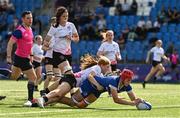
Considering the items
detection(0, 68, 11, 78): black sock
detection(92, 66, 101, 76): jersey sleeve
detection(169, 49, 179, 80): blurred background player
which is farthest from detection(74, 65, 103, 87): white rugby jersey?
detection(169, 49, 179, 80): blurred background player

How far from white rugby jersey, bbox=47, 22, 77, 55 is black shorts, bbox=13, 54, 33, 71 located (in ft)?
3.74

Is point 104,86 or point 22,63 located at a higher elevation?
point 22,63

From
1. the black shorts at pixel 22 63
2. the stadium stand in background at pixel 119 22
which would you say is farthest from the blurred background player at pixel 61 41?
the stadium stand in background at pixel 119 22

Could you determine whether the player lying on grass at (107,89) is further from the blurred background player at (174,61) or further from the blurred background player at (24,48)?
the blurred background player at (174,61)

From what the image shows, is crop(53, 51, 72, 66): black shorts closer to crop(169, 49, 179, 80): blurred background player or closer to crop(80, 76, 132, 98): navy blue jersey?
crop(80, 76, 132, 98): navy blue jersey

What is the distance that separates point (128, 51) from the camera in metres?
40.4

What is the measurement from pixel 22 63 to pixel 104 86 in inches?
114

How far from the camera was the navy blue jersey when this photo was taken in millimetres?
15891

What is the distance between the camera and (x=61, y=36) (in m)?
18.9

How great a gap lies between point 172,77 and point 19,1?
14.6 metres

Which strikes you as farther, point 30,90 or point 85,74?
point 30,90

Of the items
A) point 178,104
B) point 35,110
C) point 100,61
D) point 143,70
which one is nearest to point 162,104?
Result: point 178,104

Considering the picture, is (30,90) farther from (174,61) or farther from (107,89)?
(174,61)

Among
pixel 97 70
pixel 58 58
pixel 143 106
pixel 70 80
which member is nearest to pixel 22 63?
pixel 58 58
